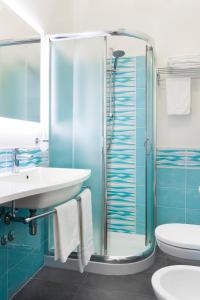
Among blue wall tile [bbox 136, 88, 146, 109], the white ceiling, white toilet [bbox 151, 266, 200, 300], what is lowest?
white toilet [bbox 151, 266, 200, 300]

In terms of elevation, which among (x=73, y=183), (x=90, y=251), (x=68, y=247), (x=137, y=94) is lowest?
(x=90, y=251)

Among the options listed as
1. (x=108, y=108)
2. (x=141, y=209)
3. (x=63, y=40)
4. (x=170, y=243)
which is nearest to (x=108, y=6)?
(x=63, y=40)

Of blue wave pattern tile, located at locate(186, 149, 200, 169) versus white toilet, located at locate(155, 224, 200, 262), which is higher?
blue wave pattern tile, located at locate(186, 149, 200, 169)

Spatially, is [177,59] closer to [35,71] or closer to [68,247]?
[35,71]

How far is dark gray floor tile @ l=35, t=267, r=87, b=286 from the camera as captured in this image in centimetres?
200

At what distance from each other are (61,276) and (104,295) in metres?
0.41

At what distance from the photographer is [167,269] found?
1470 millimetres

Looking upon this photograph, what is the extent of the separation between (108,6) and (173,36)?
79 centimetres

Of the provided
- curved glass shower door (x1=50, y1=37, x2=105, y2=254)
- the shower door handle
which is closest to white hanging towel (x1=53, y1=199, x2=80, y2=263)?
curved glass shower door (x1=50, y1=37, x2=105, y2=254)

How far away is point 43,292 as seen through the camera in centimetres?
185

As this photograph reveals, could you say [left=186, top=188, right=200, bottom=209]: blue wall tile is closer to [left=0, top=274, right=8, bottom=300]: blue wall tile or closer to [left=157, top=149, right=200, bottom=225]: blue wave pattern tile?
[left=157, top=149, right=200, bottom=225]: blue wave pattern tile

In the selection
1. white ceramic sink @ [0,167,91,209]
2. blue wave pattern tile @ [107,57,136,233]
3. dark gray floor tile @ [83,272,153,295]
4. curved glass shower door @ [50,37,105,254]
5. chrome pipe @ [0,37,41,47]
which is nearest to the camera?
white ceramic sink @ [0,167,91,209]

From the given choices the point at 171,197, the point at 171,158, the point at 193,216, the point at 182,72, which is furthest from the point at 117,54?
the point at 193,216

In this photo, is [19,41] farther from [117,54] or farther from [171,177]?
[171,177]
